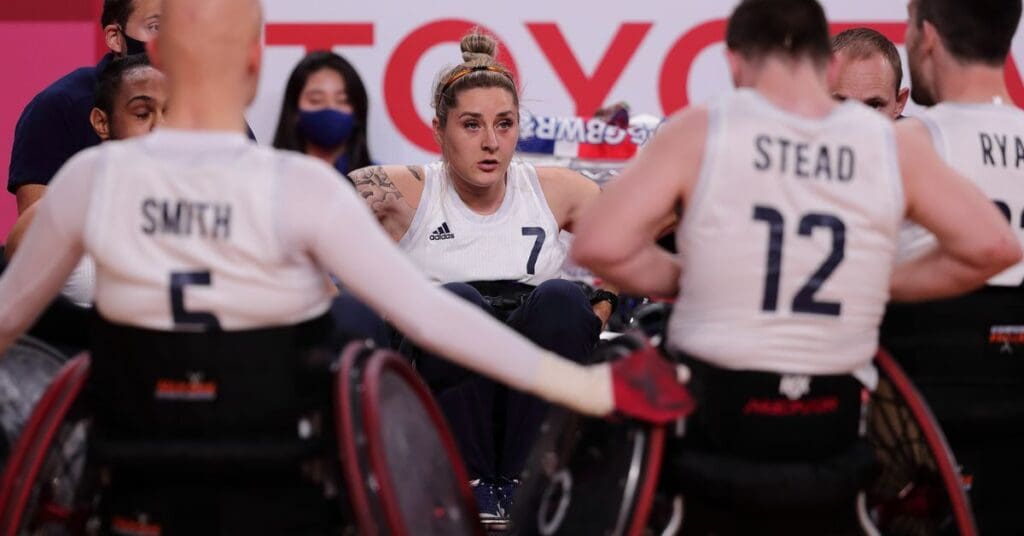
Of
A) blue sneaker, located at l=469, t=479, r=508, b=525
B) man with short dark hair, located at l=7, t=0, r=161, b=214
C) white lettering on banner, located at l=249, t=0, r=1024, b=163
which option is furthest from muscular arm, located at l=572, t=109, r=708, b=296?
white lettering on banner, located at l=249, t=0, r=1024, b=163

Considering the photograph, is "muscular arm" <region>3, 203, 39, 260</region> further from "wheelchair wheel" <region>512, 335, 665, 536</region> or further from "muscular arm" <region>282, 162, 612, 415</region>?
"wheelchair wheel" <region>512, 335, 665, 536</region>

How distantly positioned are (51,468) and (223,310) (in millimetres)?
464

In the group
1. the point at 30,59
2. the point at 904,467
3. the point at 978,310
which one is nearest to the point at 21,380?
the point at 904,467

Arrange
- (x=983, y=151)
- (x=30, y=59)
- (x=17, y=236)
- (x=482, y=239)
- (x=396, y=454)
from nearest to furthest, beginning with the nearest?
(x=396, y=454)
(x=983, y=151)
(x=17, y=236)
(x=482, y=239)
(x=30, y=59)

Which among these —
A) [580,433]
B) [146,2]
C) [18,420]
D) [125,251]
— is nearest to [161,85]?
[146,2]

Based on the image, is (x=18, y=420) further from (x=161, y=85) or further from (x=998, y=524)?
(x=998, y=524)

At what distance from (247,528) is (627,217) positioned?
894 millimetres

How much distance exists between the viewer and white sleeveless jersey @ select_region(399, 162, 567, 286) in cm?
→ 406

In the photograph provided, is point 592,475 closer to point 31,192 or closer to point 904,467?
point 904,467

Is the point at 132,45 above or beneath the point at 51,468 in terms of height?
above

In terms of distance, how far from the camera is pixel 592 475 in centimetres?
253

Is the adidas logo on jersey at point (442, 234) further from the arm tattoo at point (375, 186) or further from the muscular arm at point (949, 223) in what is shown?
the muscular arm at point (949, 223)

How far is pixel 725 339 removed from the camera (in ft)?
8.09

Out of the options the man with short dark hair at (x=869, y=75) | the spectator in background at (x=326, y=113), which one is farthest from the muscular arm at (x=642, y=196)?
the spectator in background at (x=326, y=113)
